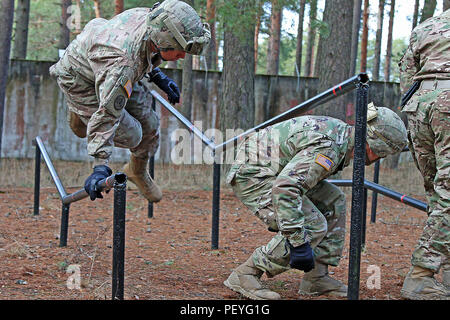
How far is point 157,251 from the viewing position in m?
4.34

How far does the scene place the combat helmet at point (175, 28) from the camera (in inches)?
125

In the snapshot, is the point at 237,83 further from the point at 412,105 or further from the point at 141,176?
the point at 412,105

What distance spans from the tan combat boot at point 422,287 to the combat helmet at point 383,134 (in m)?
0.76

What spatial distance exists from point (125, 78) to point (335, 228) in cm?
149

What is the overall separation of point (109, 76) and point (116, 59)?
13 centimetres

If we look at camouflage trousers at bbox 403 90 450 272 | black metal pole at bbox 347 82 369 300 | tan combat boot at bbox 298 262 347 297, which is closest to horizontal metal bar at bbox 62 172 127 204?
black metal pole at bbox 347 82 369 300

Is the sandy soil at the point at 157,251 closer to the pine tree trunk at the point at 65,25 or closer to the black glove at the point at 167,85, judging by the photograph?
the black glove at the point at 167,85

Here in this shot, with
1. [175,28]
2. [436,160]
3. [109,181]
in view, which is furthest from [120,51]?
[436,160]

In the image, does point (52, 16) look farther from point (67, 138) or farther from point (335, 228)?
point (335, 228)

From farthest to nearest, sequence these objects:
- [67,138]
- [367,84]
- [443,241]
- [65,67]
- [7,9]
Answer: [67,138], [7,9], [65,67], [443,241], [367,84]

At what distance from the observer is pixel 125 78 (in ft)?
10.1

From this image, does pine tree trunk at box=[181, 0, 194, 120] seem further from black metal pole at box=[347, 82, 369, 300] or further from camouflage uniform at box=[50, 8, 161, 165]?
black metal pole at box=[347, 82, 369, 300]

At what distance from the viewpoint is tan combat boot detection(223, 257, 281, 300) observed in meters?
2.97
